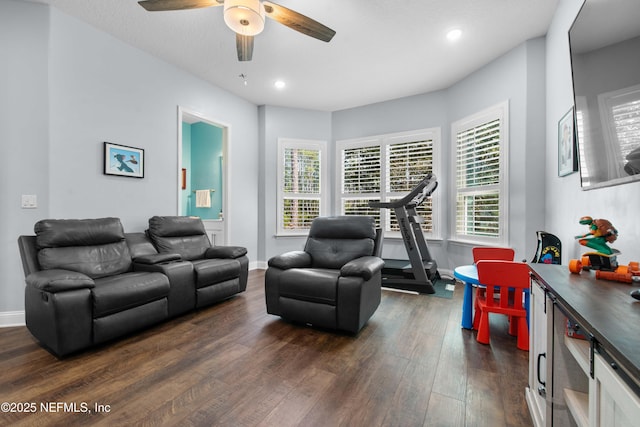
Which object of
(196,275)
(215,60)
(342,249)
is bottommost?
(196,275)

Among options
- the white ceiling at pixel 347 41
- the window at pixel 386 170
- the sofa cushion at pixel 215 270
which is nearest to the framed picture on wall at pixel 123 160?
the white ceiling at pixel 347 41

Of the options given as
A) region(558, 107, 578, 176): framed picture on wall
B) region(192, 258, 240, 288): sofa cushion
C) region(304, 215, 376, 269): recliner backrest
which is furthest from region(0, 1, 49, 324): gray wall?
region(558, 107, 578, 176): framed picture on wall

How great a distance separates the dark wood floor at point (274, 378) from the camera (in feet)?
4.77

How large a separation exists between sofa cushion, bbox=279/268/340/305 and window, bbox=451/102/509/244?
2449 millimetres

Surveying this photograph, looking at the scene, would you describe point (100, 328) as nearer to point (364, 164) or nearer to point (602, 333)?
point (602, 333)

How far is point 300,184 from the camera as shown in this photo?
5395 mm

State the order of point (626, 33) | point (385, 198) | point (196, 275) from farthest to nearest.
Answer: point (385, 198) → point (196, 275) → point (626, 33)

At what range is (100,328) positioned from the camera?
6.93ft

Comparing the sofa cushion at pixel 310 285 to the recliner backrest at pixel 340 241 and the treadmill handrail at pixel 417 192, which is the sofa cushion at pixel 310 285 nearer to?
the recliner backrest at pixel 340 241

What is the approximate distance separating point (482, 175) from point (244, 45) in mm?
3347

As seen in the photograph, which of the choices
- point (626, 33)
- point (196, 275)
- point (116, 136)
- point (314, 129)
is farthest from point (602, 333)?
point (314, 129)

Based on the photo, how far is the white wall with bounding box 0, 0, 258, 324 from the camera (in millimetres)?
2605

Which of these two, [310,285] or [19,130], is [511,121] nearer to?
[310,285]

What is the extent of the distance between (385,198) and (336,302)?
2.98 m
